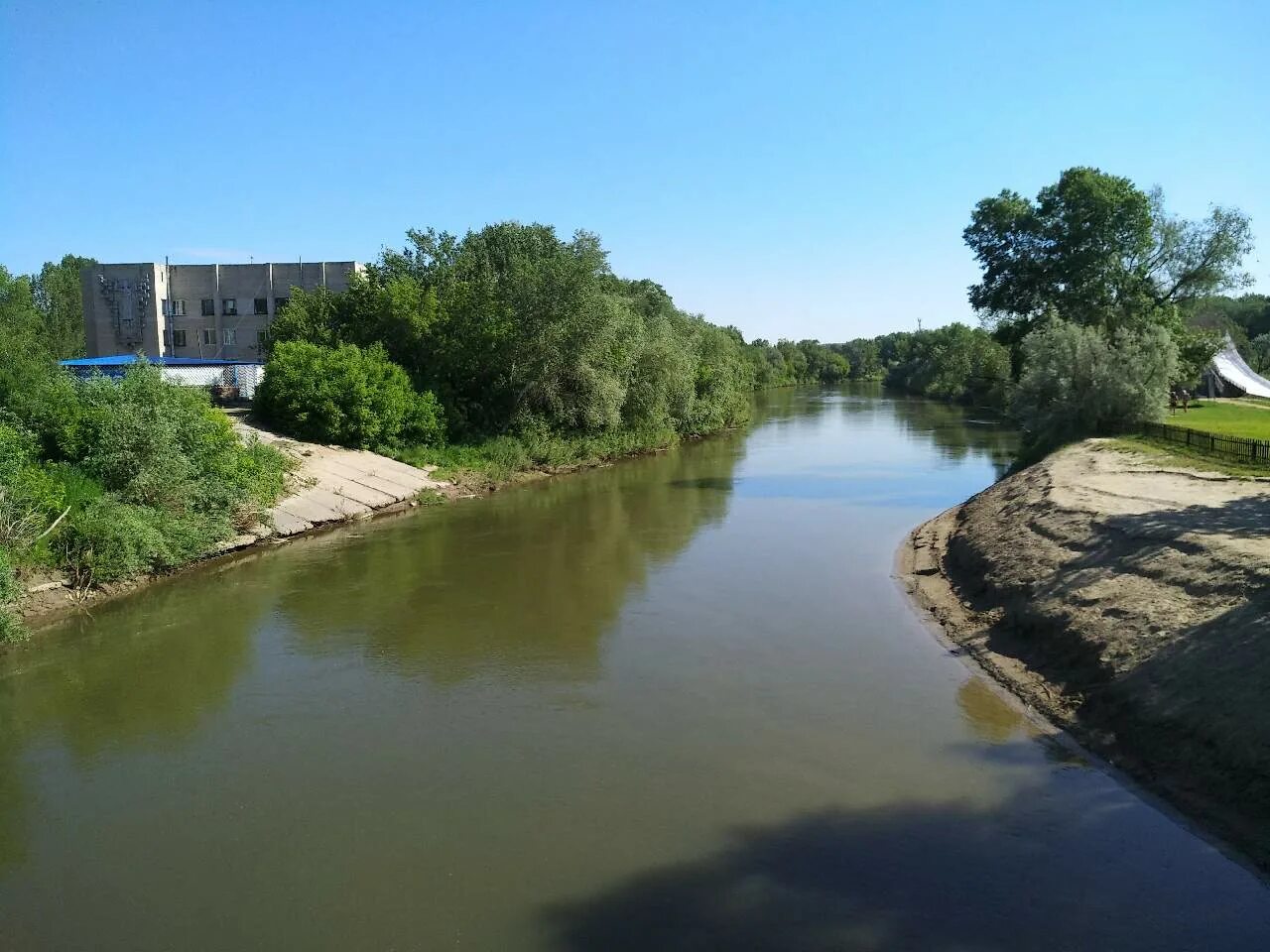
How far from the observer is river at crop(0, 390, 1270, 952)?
316 inches

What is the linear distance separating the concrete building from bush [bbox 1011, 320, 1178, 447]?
45101 mm

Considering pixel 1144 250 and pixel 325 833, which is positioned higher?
pixel 1144 250

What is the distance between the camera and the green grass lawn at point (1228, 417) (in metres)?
29.5

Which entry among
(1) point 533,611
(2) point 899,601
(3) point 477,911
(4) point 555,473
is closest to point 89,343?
(4) point 555,473

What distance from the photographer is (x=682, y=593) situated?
64.1ft

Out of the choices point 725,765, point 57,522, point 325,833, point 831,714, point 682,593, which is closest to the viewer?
point 325,833

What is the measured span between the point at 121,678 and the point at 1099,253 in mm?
40666

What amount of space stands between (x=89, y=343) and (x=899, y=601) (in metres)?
60.4

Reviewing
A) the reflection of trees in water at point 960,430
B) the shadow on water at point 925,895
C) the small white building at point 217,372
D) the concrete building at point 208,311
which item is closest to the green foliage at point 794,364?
the reflection of trees in water at point 960,430

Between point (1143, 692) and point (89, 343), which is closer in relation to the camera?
point (1143, 692)

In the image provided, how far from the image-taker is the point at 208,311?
6178 cm

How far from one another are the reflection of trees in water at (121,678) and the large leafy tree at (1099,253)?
35395 mm

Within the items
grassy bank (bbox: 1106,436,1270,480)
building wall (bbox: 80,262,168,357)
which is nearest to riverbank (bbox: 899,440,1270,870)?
grassy bank (bbox: 1106,436,1270,480)

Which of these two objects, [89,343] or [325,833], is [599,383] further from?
[89,343]
